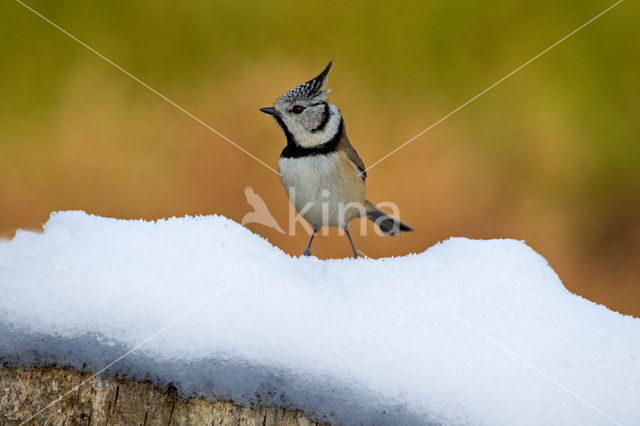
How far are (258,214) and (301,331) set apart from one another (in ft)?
6.95

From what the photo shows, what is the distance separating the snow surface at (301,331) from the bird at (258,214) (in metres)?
1.70

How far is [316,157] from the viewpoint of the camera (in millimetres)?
3047

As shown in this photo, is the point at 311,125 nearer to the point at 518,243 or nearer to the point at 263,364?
the point at 518,243

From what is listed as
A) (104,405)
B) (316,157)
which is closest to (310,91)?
(316,157)

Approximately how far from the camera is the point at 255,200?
12.3ft

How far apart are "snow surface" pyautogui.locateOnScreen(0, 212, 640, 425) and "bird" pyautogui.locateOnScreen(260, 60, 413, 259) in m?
1.29

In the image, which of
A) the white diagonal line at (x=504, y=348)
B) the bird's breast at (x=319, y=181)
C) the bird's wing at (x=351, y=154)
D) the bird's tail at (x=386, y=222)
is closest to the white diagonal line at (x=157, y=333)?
the white diagonal line at (x=504, y=348)

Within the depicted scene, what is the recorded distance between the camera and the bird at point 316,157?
301cm

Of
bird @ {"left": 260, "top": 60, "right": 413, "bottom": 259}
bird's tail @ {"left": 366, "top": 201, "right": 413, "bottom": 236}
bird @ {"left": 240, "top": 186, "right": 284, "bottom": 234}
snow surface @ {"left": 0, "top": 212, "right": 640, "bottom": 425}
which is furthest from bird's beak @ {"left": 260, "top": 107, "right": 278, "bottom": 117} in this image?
snow surface @ {"left": 0, "top": 212, "right": 640, "bottom": 425}

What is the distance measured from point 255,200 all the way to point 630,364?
2.48 metres

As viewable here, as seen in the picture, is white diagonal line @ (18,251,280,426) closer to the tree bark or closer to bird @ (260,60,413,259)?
the tree bark

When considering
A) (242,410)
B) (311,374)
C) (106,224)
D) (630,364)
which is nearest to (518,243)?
(630,364)

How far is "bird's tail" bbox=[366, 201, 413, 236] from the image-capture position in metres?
3.52

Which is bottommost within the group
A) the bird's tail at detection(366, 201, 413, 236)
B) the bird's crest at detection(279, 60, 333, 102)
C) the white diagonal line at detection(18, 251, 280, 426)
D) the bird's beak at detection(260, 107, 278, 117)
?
the white diagonal line at detection(18, 251, 280, 426)
